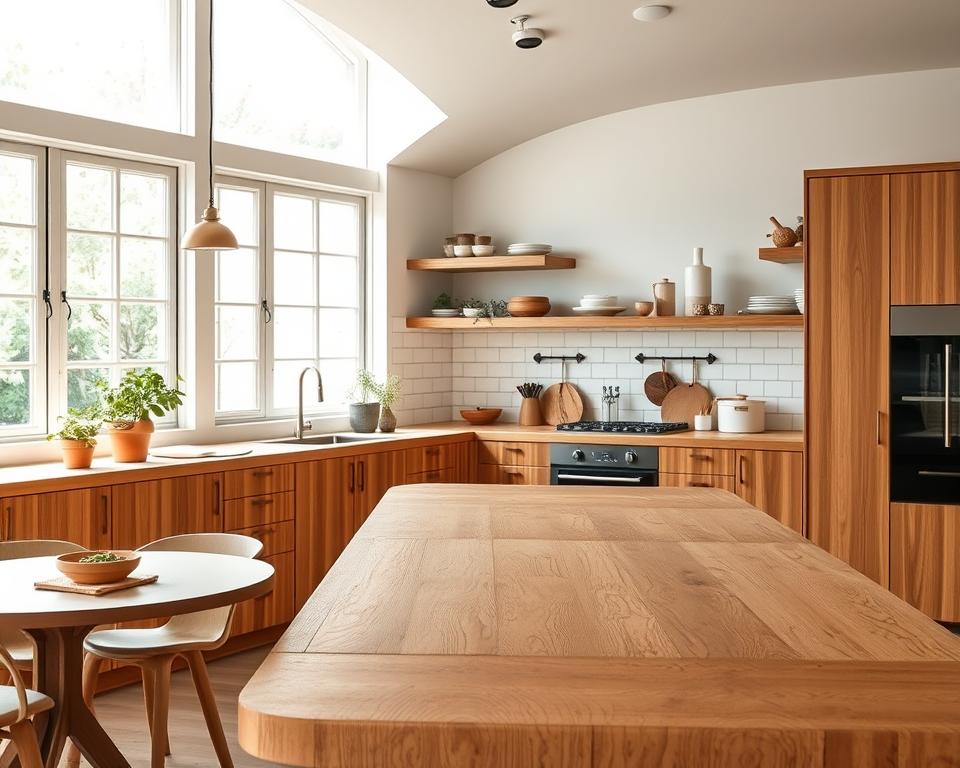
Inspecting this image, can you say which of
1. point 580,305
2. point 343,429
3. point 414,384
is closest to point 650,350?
point 580,305

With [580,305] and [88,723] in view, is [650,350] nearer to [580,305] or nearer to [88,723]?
[580,305]

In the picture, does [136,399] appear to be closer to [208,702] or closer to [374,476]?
[374,476]

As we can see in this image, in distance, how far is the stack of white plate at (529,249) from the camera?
20.9 feet

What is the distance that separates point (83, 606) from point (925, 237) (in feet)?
14.1

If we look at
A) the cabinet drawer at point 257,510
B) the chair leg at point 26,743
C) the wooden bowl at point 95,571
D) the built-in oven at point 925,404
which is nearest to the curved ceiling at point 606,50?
the built-in oven at point 925,404

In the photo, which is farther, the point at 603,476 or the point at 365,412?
the point at 365,412

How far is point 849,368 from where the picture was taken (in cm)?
529

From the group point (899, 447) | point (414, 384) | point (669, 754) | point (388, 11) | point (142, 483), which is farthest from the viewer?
point (414, 384)

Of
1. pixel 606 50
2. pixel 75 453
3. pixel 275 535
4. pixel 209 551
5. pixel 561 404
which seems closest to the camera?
pixel 209 551

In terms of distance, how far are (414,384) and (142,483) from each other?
2.55 metres

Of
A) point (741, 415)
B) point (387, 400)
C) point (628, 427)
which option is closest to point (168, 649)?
point (387, 400)

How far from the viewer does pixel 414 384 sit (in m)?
6.69

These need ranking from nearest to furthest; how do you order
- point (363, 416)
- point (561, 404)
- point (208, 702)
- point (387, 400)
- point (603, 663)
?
1. point (603, 663)
2. point (208, 702)
3. point (363, 416)
4. point (387, 400)
5. point (561, 404)

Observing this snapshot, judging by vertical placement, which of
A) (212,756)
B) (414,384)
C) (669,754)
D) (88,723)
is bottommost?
(212,756)
